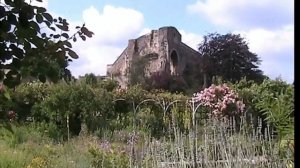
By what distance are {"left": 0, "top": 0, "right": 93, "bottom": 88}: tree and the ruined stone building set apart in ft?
100.0

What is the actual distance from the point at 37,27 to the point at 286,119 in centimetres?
346

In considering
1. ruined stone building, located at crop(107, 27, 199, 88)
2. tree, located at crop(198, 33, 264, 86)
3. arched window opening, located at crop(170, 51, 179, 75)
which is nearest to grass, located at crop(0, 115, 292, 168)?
tree, located at crop(198, 33, 264, 86)

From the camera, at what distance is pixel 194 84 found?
2919 centimetres

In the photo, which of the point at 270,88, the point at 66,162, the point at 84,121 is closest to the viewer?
the point at 66,162

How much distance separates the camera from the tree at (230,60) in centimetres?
2845

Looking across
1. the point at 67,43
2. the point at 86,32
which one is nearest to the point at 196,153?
the point at 86,32

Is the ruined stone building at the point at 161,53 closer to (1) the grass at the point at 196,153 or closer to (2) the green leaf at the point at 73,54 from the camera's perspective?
(1) the grass at the point at 196,153

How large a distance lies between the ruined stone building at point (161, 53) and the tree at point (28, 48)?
100.0ft

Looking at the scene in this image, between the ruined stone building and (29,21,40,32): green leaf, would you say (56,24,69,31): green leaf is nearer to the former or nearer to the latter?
(29,21,40,32): green leaf

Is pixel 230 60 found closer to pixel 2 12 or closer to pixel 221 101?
pixel 221 101

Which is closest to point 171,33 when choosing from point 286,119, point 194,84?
point 194,84

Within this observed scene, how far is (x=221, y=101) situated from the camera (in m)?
9.88

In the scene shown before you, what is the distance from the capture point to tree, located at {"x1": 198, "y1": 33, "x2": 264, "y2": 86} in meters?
28.5

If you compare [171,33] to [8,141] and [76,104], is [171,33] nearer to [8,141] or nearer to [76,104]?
[76,104]
